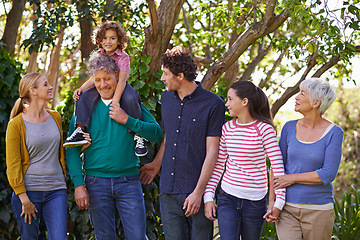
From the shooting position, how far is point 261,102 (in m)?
2.87

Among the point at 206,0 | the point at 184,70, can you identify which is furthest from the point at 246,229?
the point at 206,0

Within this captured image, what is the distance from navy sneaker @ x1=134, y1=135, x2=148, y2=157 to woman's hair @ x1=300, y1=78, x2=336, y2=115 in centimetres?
117

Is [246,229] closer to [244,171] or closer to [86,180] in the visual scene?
[244,171]

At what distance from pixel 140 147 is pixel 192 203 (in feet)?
1.96

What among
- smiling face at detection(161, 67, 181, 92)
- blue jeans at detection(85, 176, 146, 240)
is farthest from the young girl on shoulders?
smiling face at detection(161, 67, 181, 92)

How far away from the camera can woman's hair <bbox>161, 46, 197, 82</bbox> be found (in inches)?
113

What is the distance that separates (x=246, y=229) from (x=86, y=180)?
1.19m

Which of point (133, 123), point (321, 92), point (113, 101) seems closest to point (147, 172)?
point (133, 123)

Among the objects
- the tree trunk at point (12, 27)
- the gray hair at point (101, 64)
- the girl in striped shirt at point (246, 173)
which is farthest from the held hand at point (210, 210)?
the tree trunk at point (12, 27)

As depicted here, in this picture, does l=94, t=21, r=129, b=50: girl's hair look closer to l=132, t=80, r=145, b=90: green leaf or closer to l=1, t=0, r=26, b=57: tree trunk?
l=132, t=80, r=145, b=90: green leaf

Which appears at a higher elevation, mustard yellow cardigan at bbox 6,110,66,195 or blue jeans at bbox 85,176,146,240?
mustard yellow cardigan at bbox 6,110,66,195

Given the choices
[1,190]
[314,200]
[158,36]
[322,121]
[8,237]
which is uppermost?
A: [158,36]

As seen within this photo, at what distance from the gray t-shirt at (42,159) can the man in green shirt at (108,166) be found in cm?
25

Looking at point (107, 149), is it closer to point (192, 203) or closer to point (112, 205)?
point (112, 205)
